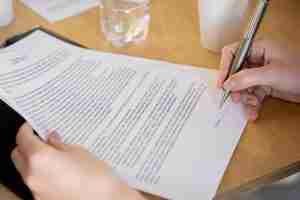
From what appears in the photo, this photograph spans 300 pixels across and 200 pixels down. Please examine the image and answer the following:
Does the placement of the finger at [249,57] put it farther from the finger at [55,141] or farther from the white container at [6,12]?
the white container at [6,12]

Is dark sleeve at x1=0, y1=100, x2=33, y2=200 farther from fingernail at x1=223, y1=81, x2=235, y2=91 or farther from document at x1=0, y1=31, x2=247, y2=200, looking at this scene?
fingernail at x1=223, y1=81, x2=235, y2=91

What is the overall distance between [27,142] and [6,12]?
1.24 ft

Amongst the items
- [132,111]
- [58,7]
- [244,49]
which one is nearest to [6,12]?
[58,7]

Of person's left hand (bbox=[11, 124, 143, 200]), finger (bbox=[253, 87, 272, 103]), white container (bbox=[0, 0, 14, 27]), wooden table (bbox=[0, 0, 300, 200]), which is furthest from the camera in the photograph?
white container (bbox=[0, 0, 14, 27])

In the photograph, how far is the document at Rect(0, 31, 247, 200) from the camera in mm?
635

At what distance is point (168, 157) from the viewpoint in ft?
2.13

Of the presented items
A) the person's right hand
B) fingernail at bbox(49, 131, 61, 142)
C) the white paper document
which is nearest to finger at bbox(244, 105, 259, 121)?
the person's right hand

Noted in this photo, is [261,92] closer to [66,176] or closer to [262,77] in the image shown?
[262,77]

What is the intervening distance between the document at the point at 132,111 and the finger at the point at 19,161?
0.06m

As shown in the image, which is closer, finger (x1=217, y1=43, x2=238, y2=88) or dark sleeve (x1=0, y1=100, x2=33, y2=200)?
dark sleeve (x1=0, y1=100, x2=33, y2=200)

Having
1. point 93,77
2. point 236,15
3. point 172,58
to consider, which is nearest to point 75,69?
point 93,77

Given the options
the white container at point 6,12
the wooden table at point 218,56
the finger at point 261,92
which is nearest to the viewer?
the wooden table at point 218,56

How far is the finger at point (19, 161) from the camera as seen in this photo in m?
0.58

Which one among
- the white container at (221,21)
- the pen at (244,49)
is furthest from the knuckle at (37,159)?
the white container at (221,21)
